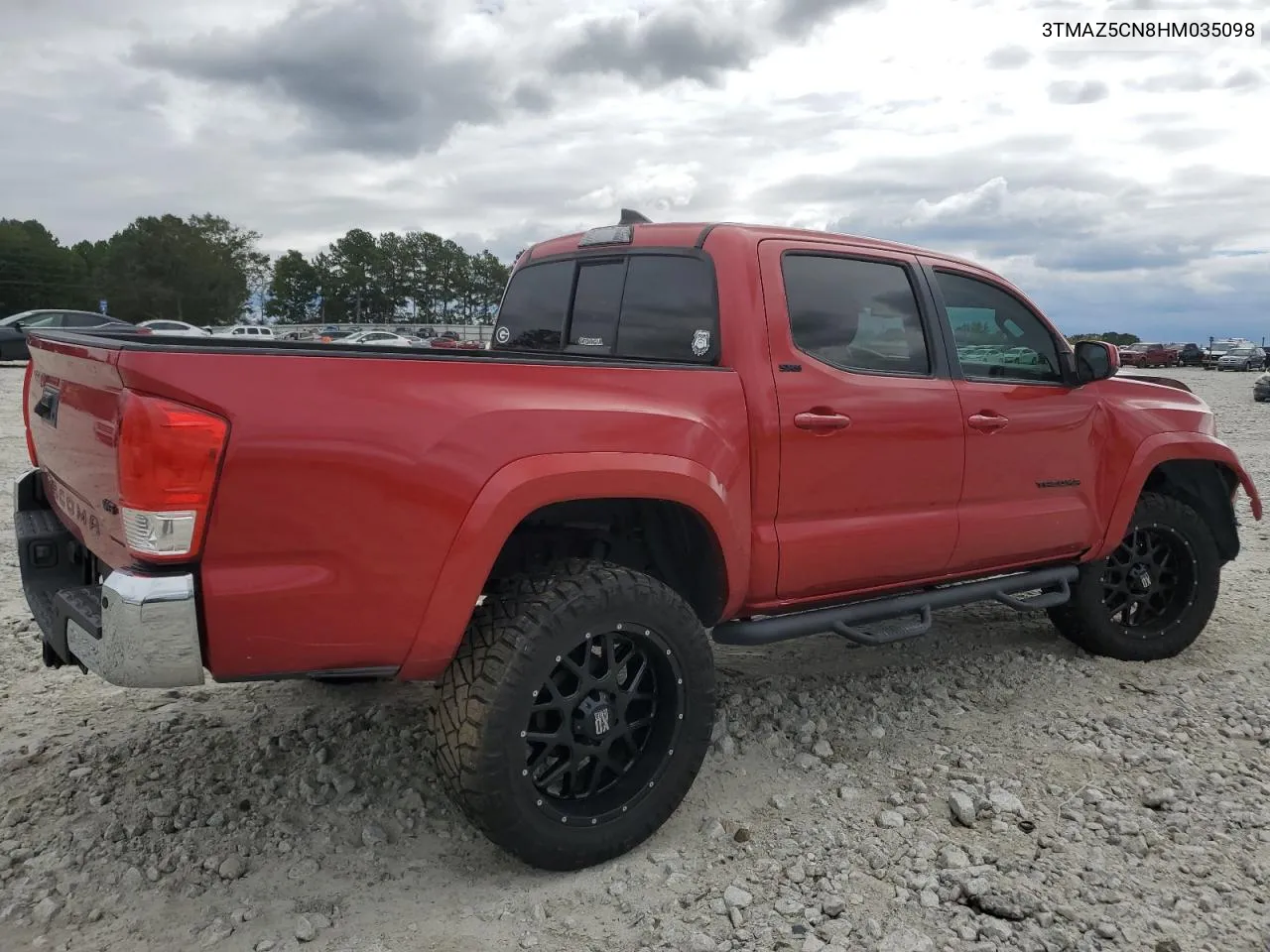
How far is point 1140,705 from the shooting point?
13.8 ft

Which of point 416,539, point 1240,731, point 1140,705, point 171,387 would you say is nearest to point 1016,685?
point 1140,705

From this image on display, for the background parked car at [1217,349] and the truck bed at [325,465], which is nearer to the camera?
the truck bed at [325,465]

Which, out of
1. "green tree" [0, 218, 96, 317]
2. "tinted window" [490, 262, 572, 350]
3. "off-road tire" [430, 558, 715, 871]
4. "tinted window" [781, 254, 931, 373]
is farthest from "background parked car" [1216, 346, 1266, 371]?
"green tree" [0, 218, 96, 317]

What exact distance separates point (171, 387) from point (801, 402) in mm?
1959

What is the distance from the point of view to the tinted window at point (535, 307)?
403 cm

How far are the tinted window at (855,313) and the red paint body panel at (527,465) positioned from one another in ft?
0.26

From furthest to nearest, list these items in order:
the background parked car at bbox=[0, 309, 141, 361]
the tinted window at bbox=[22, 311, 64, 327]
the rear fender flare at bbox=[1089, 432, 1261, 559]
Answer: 1. the background parked car at bbox=[0, 309, 141, 361]
2. the tinted window at bbox=[22, 311, 64, 327]
3. the rear fender flare at bbox=[1089, 432, 1261, 559]

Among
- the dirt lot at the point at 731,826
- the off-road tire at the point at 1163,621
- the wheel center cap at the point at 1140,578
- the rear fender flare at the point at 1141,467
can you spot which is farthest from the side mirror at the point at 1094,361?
the dirt lot at the point at 731,826

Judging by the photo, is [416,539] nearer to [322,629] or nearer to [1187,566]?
[322,629]

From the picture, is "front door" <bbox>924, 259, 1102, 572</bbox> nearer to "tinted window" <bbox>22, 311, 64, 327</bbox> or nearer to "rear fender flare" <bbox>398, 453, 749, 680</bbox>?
"rear fender flare" <bbox>398, 453, 749, 680</bbox>

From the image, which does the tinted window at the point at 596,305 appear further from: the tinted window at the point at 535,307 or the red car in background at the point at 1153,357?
the red car in background at the point at 1153,357

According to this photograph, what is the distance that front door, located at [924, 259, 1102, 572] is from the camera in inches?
153

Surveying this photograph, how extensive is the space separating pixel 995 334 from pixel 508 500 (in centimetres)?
252

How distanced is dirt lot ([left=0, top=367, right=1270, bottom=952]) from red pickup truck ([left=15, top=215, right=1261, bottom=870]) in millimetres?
337
